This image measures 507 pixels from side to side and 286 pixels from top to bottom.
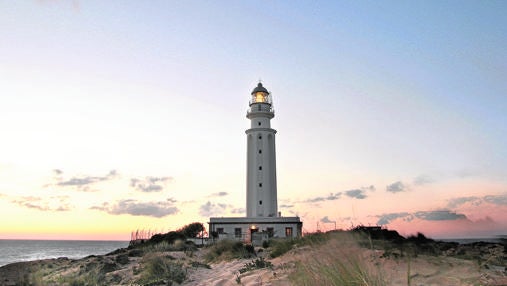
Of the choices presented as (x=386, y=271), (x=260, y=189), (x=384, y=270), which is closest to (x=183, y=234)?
(x=260, y=189)

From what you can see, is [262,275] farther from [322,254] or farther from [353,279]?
[353,279]

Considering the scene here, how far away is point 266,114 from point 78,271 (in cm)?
2981

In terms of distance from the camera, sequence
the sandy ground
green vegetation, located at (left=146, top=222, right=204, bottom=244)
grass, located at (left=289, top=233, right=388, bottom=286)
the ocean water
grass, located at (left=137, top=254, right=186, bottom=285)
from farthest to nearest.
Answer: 1. the ocean water
2. green vegetation, located at (left=146, top=222, right=204, bottom=244)
3. grass, located at (left=137, top=254, right=186, bottom=285)
4. the sandy ground
5. grass, located at (left=289, top=233, right=388, bottom=286)

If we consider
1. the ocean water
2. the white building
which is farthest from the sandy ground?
the ocean water

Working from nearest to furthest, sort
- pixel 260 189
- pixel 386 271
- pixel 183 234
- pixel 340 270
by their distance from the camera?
pixel 340 270, pixel 386 271, pixel 183 234, pixel 260 189

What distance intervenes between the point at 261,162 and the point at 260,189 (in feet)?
8.82

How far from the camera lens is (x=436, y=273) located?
816 cm

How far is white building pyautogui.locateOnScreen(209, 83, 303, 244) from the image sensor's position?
37.7 meters

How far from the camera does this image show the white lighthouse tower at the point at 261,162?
134 ft

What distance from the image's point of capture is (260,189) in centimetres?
4100

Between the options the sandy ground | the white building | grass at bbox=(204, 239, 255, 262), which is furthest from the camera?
the white building

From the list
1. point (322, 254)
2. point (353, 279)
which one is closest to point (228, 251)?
point (322, 254)

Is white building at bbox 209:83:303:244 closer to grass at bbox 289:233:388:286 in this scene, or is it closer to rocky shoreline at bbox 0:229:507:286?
rocky shoreline at bbox 0:229:507:286

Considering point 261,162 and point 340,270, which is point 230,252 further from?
point 261,162
